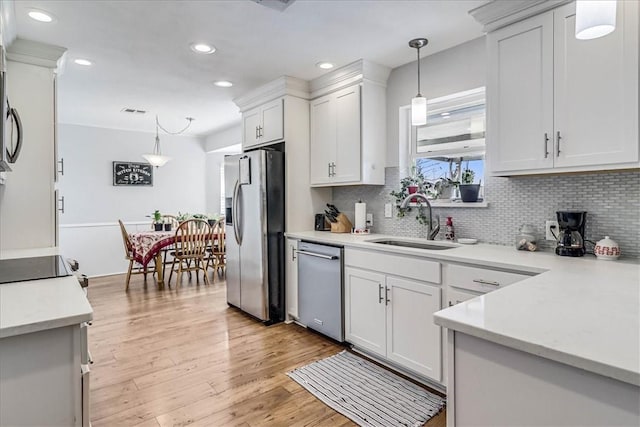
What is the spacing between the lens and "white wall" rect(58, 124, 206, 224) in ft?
18.3

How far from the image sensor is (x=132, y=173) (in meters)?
6.11

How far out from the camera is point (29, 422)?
1007 millimetres

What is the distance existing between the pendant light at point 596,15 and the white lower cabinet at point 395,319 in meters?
1.46

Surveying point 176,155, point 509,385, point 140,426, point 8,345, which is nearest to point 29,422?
point 8,345

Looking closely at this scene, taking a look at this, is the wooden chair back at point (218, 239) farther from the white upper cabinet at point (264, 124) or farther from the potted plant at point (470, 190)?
the potted plant at point (470, 190)

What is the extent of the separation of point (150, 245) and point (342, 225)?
2.96m

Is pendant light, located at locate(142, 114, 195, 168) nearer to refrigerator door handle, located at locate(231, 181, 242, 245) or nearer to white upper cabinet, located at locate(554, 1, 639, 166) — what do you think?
refrigerator door handle, located at locate(231, 181, 242, 245)

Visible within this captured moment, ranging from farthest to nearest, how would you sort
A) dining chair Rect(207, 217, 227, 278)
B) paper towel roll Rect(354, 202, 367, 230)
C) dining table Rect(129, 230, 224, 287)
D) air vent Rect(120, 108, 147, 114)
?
dining chair Rect(207, 217, 227, 278)
dining table Rect(129, 230, 224, 287)
air vent Rect(120, 108, 147, 114)
paper towel roll Rect(354, 202, 367, 230)

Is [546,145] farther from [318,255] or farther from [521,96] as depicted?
[318,255]

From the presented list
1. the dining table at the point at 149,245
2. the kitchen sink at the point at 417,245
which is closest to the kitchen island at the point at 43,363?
the kitchen sink at the point at 417,245

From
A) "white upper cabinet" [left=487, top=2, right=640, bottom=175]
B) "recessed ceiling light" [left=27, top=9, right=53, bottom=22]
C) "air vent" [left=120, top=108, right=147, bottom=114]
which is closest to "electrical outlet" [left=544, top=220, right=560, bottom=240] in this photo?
"white upper cabinet" [left=487, top=2, right=640, bottom=175]

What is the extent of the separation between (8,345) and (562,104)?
2.51 meters

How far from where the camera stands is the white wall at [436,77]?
262cm

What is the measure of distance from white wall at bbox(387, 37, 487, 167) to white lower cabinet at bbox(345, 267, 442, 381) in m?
1.19
